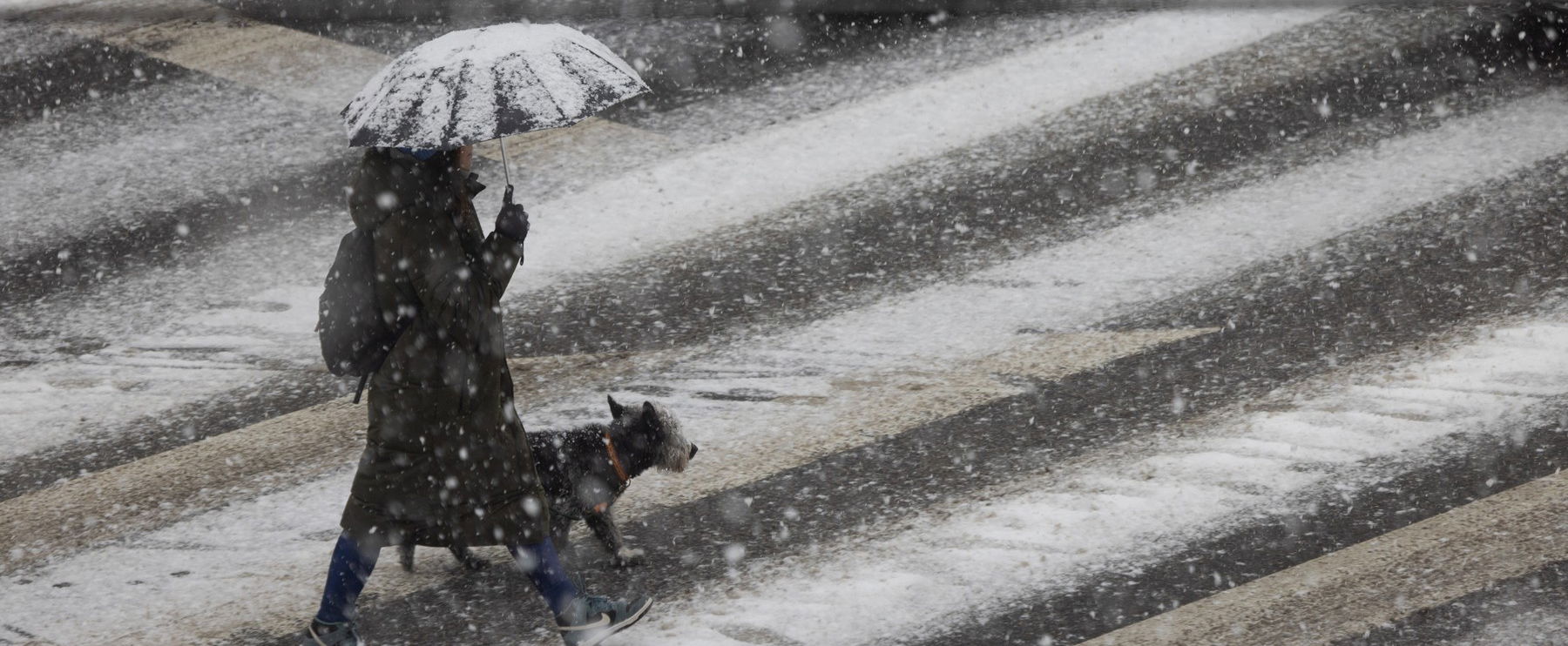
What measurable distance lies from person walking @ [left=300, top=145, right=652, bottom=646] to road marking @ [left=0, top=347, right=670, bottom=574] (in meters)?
1.26

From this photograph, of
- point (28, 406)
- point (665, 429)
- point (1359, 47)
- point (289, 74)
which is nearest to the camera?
point (665, 429)

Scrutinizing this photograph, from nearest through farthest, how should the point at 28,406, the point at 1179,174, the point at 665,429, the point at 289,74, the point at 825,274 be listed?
the point at 665,429
the point at 28,406
the point at 825,274
the point at 1179,174
the point at 289,74

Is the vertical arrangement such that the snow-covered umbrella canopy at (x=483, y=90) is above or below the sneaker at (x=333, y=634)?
above

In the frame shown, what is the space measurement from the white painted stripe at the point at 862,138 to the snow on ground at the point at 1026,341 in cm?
117

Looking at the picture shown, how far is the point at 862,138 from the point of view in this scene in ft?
27.8

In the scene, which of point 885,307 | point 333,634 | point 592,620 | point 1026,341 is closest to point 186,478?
point 333,634

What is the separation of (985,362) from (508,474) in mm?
2284

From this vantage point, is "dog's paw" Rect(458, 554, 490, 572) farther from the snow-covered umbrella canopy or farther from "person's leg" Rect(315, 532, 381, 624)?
the snow-covered umbrella canopy

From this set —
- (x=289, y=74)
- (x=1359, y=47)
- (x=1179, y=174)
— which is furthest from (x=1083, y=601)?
(x=289, y=74)

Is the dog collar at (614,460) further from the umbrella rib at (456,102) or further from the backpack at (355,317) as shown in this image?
the umbrella rib at (456,102)

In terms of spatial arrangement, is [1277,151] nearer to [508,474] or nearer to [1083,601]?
[1083,601]

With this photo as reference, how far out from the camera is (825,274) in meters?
7.32

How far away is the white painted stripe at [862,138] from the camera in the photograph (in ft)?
25.7

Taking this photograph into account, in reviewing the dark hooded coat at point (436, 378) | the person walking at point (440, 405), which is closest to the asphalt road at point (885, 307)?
the person walking at point (440, 405)
